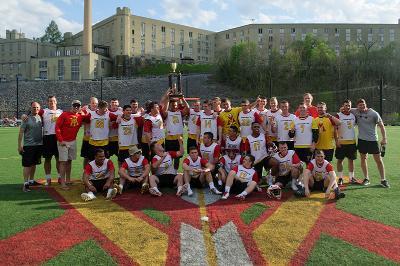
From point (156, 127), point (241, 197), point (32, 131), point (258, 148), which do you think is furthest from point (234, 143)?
point (32, 131)

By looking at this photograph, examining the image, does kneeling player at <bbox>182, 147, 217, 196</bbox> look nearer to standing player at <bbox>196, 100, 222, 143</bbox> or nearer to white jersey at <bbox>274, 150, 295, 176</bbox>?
standing player at <bbox>196, 100, 222, 143</bbox>

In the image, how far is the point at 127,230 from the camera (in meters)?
5.62

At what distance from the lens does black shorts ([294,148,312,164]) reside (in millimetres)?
8539

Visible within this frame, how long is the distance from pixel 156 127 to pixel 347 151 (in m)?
4.17

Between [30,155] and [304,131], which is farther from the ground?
[304,131]

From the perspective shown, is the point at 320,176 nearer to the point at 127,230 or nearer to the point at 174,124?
the point at 174,124

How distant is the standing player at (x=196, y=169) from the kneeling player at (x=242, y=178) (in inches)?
19.2

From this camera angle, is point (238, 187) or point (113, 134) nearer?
point (238, 187)

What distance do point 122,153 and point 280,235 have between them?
426 cm

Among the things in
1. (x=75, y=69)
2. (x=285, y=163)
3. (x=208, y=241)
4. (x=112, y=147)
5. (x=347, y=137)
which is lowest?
(x=208, y=241)

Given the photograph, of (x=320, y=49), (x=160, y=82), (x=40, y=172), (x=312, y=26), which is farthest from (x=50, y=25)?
(x=40, y=172)

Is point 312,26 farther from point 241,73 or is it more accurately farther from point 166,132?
point 166,132

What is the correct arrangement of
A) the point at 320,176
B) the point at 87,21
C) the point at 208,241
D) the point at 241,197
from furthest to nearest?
the point at 87,21 → the point at 320,176 → the point at 241,197 → the point at 208,241

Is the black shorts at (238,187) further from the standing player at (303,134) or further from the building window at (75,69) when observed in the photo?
the building window at (75,69)
